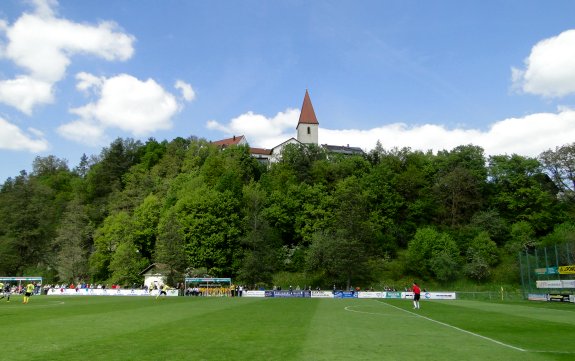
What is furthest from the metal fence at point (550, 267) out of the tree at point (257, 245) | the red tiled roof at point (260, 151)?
the red tiled roof at point (260, 151)

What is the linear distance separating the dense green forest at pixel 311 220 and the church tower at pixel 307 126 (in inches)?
1255

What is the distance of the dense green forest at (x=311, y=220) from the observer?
7138cm

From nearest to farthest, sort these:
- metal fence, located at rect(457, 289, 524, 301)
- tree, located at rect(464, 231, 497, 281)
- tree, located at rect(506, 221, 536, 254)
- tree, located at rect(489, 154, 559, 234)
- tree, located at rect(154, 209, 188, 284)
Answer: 1. metal fence, located at rect(457, 289, 524, 301)
2. tree, located at rect(154, 209, 188, 284)
3. tree, located at rect(464, 231, 497, 281)
4. tree, located at rect(506, 221, 536, 254)
5. tree, located at rect(489, 154, 559, 234)

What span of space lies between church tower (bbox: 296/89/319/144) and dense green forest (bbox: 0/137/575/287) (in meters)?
31.9

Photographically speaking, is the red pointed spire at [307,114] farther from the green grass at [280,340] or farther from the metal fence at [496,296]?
the green grass at [280,340]

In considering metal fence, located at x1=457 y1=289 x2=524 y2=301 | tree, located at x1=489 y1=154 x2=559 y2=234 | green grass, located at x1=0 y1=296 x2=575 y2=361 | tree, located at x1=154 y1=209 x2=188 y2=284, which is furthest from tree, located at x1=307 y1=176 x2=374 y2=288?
green grass, located at x1=0 y1=296 x2=575 y2=361

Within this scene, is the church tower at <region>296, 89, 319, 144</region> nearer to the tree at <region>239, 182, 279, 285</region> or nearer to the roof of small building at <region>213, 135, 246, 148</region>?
the roof of small building at <region>213, 135, 246, 148</region>

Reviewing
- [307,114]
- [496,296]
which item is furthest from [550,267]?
[307,114]

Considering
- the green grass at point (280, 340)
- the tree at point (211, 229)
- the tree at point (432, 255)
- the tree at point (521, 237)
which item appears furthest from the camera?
the tree at point (211, 229)

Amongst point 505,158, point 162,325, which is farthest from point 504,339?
point 505,158

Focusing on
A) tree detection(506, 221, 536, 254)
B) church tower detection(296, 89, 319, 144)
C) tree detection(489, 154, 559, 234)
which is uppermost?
church tower detection(296, 89, 319, 144)

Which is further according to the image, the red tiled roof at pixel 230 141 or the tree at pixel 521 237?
the red tiled roof at pixel 230 141

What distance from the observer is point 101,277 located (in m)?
85.6

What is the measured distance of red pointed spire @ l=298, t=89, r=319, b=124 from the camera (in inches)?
5517
